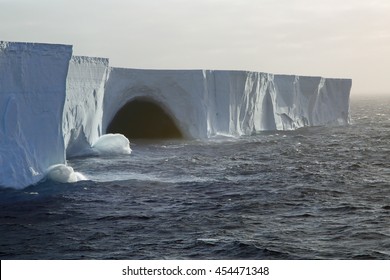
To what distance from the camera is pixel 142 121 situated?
102ft

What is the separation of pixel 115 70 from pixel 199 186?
1195 centimetres

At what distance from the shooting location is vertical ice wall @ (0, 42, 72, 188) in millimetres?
13641

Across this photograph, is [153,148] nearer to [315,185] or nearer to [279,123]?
[315,185]

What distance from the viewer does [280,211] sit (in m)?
12.2

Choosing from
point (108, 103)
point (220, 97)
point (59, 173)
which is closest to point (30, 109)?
point (59, 173)

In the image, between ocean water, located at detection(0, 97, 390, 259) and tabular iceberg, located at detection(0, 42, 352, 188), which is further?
tabular iceberg, located at detection(0, 42, 352, 188)

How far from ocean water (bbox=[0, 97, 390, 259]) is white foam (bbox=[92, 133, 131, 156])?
0.89 m

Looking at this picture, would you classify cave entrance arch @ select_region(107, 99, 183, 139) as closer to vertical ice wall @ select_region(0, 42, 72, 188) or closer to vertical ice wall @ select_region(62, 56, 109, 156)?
vertical ice wall @ select_region(62, 56, 109, 156)

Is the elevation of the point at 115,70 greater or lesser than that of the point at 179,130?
greater

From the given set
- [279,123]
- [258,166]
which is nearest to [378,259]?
[258,166]

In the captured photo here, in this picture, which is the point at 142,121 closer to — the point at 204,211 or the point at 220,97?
the point at 220,97

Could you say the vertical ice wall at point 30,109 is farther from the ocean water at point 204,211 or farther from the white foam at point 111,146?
the white foam at point 111,146

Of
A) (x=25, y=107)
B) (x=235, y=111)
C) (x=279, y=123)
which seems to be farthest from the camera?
(x=279, y=123)

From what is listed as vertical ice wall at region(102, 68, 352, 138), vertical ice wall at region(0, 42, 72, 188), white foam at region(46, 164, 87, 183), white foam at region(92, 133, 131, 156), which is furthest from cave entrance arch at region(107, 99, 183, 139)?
white foam at region(46, 164, 87, 183)
